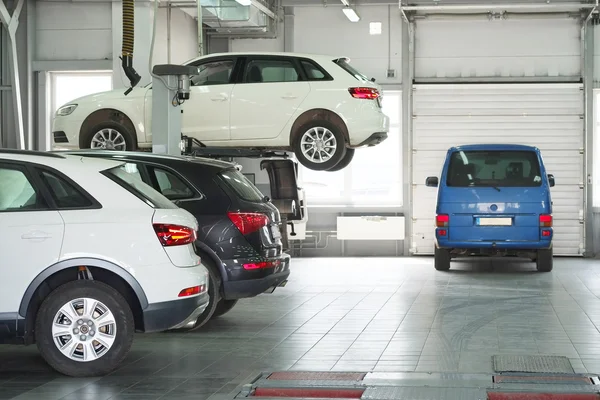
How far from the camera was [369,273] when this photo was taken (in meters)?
17.5

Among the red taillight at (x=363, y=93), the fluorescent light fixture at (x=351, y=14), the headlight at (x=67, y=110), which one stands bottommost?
the headlight at (x=67, y=110)

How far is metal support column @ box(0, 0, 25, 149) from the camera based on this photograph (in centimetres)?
1781

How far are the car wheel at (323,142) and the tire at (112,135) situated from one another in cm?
216

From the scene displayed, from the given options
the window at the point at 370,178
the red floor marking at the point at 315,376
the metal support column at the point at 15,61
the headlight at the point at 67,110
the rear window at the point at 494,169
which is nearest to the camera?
the red floor marking at the point at 315,376

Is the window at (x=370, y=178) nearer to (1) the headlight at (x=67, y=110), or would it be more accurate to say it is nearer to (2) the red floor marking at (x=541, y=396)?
(1) the headlight at (x=67, y=110)

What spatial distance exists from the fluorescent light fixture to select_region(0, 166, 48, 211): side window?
13.4 metres

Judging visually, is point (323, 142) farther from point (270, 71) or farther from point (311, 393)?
point (311, 393)

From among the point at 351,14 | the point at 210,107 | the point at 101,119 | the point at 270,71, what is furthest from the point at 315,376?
the point at 351,14

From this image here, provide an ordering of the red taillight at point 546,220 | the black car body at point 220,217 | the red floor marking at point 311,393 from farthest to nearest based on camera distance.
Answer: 1. the red taillight at point 546,220
2. the black car body at point 220,217
3. the red floor marking at point 311,393

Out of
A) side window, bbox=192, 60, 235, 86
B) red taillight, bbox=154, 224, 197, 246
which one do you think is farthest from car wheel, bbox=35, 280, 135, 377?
side window, bbox=192, 60, 235, 86

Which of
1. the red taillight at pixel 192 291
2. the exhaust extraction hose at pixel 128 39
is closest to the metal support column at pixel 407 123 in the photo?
the exhaust extraction hose at pixel 128 39

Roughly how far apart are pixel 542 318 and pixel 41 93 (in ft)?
37.0

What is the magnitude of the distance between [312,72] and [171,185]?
4428 mm

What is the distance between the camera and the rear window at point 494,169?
16828 mm
